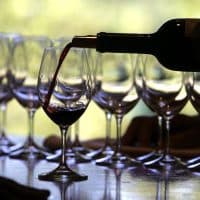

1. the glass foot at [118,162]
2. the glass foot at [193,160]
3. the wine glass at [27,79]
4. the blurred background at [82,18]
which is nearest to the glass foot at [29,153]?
the wine glass at [27,79]

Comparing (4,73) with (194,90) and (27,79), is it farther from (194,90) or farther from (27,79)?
(194,90)

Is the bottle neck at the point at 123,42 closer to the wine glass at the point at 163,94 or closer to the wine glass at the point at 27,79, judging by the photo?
the wine glass at the point at 163,94

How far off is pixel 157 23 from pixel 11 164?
63.9 inches

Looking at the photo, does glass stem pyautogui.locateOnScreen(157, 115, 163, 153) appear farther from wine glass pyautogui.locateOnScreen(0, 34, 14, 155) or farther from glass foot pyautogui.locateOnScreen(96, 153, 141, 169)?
wine glass pyautogui.locateOnScreen(0, 34, 14, 155)

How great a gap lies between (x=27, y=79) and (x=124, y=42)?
393 millimetres

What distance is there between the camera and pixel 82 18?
2.75 meters

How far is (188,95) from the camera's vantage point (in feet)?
3.88

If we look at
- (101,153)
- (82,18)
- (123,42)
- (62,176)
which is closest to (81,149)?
(101,153)

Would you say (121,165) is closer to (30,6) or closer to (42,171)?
(42,171)

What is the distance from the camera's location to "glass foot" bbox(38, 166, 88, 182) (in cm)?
103

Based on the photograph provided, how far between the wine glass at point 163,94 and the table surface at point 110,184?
88 mm

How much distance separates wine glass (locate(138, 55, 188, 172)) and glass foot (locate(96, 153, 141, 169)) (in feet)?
0.07

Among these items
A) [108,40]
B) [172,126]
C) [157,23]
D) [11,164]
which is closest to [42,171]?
[11,164]

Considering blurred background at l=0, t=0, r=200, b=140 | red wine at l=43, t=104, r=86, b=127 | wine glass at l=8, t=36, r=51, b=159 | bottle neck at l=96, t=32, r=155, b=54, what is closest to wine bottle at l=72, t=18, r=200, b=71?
bottle neck at l=96, t=32, r=155, b=54
